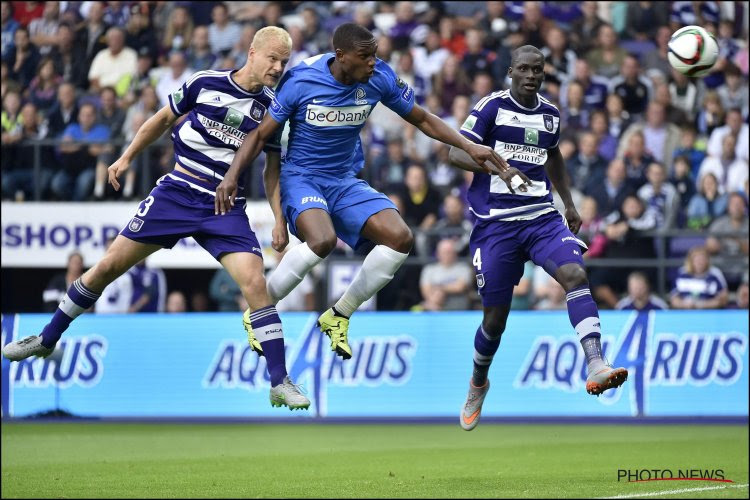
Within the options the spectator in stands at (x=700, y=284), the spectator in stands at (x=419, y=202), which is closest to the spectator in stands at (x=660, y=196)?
the spectator in stands at (x=700, y=284)

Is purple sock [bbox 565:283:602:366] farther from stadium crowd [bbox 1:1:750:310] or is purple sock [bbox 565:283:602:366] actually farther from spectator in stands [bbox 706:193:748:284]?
spectator in stands [bbox 706:193:748:284]

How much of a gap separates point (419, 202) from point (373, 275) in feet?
25.8

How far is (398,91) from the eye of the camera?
9984 millimetres

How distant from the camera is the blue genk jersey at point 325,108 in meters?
9.73

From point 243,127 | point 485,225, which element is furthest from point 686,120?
point 243,127

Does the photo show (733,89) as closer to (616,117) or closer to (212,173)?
(616,117)

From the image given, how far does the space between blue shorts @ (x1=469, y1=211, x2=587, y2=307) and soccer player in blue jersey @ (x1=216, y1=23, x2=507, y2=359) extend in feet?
3.16

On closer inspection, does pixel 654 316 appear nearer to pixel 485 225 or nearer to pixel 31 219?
pixel 485 225

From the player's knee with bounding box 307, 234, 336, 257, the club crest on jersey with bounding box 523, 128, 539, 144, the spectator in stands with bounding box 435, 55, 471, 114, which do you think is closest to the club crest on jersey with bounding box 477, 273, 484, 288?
the club crest on jersey with bounding box 523, 128, 539, 144

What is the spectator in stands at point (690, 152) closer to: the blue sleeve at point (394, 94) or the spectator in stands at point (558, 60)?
the spectator in stands at point (558, 60)

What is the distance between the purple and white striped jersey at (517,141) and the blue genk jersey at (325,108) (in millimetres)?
898

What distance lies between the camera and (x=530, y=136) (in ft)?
35.1

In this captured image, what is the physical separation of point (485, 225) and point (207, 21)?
11328mm

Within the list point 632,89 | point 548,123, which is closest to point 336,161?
point 548,123
